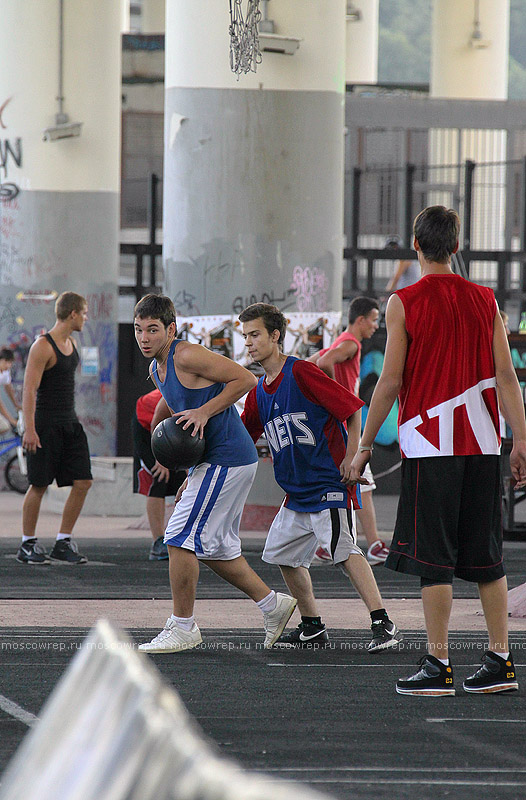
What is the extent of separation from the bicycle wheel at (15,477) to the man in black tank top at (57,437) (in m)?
6.16

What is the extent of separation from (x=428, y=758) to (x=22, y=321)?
12407 millimetres

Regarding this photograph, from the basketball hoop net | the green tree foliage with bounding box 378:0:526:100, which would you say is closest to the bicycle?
the basketball hoop net

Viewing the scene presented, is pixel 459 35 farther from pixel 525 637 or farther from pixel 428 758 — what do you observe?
pixel 428 758

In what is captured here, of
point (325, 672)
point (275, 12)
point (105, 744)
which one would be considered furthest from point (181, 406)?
point (275, 12)

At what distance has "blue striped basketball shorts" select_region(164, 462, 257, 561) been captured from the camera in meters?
6.43

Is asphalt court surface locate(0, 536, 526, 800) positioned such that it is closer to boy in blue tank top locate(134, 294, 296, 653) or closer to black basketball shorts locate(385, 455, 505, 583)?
boy in blue tank top locate(134, 294, 296, 653)

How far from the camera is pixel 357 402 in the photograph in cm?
668

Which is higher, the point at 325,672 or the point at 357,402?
the point at 357,402

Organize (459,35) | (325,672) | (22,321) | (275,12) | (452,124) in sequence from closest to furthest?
(325,672) → (275,12) → (22,321) → (452,124) → (459,35)

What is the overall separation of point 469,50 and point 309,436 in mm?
28225

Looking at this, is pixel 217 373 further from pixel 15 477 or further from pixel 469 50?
pixel 469 50

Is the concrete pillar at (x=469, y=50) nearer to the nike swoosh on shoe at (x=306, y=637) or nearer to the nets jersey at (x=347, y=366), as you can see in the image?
the nets jersey at (x=347, y=366)

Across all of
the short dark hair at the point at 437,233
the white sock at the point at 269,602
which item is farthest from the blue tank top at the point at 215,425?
the short dark hair at the point at 437,233

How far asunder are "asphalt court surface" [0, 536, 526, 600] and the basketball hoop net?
4599mm
